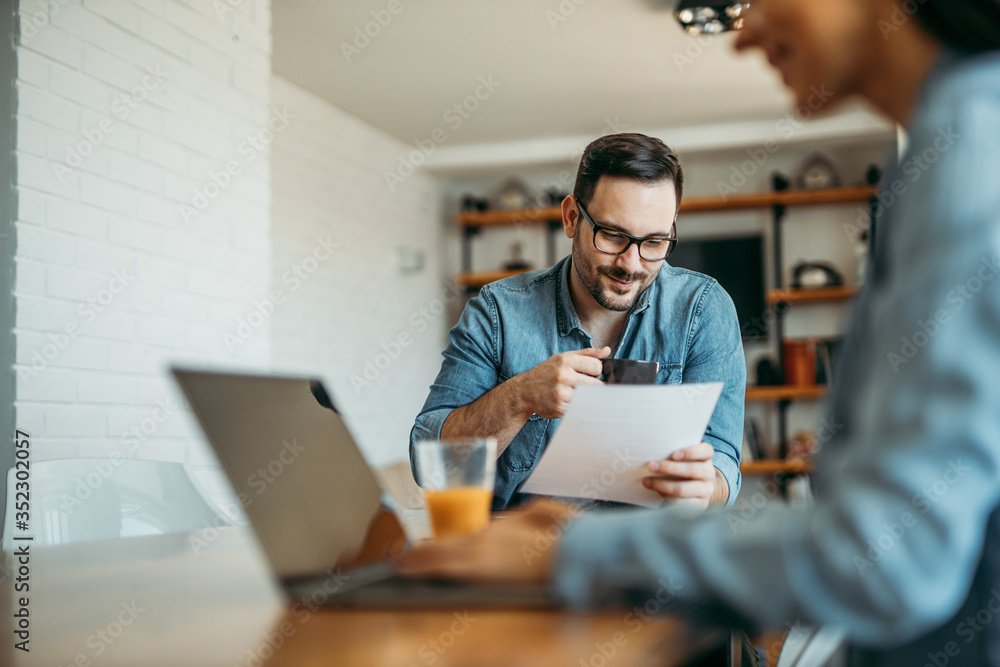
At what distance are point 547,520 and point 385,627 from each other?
0.16m

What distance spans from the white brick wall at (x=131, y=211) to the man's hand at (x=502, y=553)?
6.26 ft

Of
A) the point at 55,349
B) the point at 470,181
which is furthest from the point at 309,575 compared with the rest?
Answer: the point at 470,181

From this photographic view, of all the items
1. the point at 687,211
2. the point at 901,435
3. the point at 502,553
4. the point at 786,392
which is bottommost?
the point at 786,392

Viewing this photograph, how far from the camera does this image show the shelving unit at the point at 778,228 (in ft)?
17.8

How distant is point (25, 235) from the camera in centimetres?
222

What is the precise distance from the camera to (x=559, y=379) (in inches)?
53.1

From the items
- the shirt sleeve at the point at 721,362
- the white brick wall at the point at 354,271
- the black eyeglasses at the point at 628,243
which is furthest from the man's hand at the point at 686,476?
the white brick wall at the point at 354,271

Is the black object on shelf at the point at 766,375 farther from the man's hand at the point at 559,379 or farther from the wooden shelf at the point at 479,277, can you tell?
the man's hand at the point at 559,379

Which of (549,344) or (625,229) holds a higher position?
(625,229)

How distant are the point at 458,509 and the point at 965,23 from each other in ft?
1.88

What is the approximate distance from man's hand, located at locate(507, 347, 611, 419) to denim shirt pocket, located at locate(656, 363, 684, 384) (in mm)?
290

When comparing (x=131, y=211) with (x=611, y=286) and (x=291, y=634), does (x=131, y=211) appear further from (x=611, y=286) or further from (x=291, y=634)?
(x=291, y=634)

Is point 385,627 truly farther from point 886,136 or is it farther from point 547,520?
point 886,136

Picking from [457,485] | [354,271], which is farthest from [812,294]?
[457,485]
